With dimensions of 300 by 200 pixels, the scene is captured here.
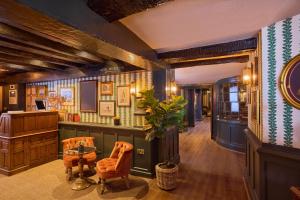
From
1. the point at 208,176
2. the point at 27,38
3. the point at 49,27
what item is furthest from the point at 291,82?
the point at 27,38

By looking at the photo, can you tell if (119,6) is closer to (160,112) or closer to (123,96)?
(160,112)

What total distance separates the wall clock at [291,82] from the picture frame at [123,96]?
10.1 feet

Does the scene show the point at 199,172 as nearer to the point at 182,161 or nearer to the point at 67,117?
the point at 182,161

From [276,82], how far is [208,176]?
2.46 metres

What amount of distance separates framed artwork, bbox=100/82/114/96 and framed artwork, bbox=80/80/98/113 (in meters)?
0.20

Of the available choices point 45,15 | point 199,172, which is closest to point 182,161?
point 199,172

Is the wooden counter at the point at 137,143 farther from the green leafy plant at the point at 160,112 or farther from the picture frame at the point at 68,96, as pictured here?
the picture frame at the point at 68,96

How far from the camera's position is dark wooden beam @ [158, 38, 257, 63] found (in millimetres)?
2811

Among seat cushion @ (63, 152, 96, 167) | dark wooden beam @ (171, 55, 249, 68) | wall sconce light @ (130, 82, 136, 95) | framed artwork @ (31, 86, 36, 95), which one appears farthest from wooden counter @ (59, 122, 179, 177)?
framed artwork @ (31, 86, 36, 95)

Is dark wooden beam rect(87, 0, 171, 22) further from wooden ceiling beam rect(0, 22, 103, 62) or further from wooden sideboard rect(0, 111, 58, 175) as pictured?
wooden sideboard rect(0, 111, 58, 175)

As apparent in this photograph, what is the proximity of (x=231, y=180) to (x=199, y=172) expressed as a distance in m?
0.67

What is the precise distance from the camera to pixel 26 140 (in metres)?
4.21

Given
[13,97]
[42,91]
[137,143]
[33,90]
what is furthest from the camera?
[13,97]

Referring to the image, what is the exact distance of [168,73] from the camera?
447cm
